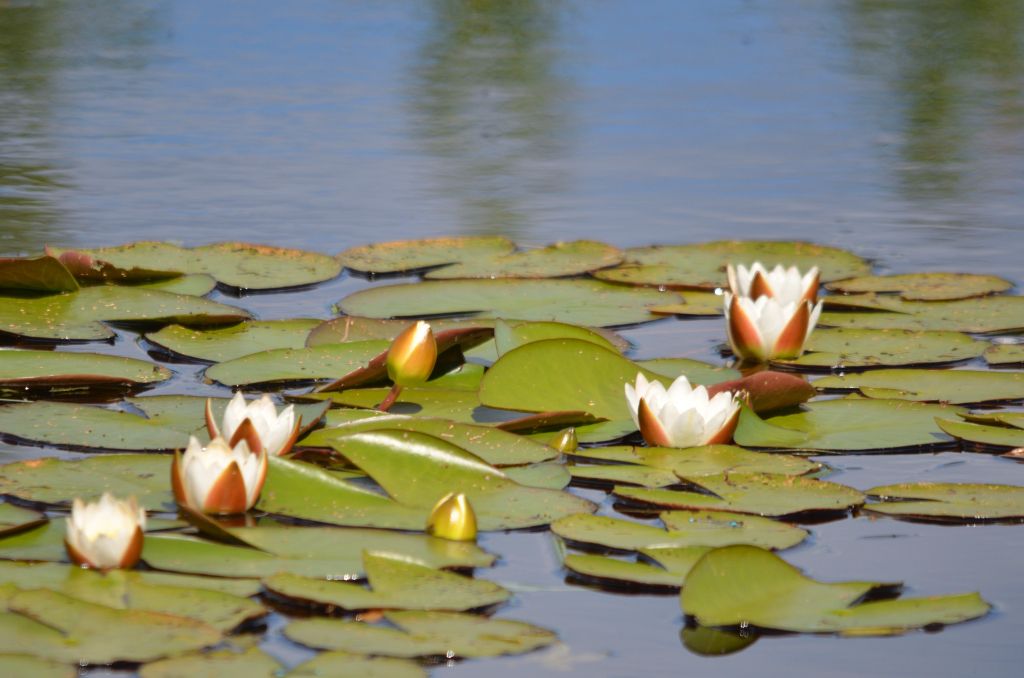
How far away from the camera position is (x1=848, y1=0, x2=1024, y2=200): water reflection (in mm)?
5109

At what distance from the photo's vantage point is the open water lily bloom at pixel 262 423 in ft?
7.40

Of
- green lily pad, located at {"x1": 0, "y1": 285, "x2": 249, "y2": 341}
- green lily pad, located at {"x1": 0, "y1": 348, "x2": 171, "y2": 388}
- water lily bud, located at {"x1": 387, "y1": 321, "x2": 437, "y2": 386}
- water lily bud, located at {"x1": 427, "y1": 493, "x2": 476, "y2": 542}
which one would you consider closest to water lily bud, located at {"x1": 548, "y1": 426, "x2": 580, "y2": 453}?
water lily bud, located at {"x1": 387, "y1": 321, "x2": 437, "y2": 386}

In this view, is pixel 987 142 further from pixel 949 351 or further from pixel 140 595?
pixel 140 595

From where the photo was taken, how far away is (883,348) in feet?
10.0

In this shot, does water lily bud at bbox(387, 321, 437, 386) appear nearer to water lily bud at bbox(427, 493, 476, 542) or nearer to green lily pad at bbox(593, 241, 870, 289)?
water lily bud at bbox(427, 493, 476, 542)

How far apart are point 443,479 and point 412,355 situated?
435mm

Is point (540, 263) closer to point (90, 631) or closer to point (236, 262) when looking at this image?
point (236, 262)

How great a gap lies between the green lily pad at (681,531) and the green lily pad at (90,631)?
579 millimetres

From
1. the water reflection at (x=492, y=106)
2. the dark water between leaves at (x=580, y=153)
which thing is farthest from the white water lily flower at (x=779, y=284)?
the water reflection at (x=492, y=106)

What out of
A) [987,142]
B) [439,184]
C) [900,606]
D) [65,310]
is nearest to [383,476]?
[900,606]

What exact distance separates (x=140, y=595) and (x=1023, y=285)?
8.10ft

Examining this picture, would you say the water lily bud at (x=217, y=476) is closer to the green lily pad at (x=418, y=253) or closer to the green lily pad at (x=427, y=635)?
the green lily pad at (x=427, y=635)

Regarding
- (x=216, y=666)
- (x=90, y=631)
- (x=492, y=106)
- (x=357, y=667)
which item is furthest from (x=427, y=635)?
(x=492, y=106)

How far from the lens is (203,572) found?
193 centimetres
